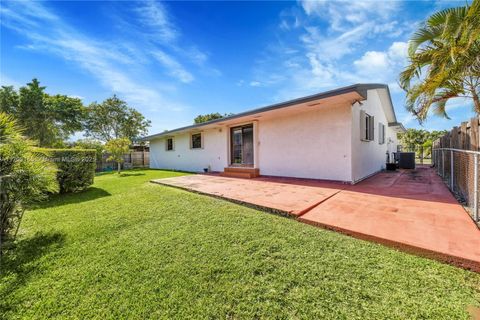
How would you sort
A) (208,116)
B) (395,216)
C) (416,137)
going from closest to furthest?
1. (395,216)
2. (416,137)
3. (208,116)

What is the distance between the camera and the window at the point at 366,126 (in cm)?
709

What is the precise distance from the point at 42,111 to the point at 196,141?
692 inches

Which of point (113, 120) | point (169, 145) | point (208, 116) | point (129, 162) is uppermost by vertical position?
point (208, 116)

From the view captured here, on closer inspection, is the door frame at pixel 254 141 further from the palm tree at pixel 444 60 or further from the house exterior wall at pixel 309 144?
the palm tree at pixel 444 60

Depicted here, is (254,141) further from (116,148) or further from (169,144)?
(116,148)

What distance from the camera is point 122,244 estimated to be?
9.10 ft

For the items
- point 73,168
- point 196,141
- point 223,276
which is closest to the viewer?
point 223,276

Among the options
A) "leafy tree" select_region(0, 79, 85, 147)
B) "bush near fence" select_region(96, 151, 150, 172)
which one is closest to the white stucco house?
"bush near fence" select_region(96, 151, 150, 172)

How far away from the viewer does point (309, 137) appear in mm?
7211

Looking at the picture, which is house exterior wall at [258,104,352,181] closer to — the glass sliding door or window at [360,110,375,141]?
the glass sliding door

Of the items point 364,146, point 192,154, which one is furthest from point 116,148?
point 364,146

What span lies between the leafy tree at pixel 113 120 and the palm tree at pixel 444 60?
2775 cm

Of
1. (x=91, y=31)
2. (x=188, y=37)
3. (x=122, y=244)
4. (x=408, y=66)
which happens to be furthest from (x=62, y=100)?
(x=408, y=66)

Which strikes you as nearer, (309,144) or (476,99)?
(476,99)
